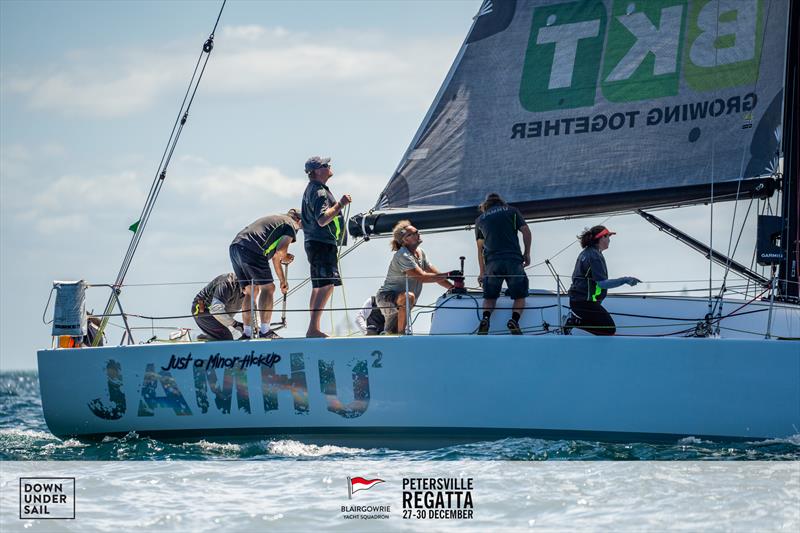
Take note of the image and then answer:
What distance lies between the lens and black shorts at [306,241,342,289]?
10.2 m

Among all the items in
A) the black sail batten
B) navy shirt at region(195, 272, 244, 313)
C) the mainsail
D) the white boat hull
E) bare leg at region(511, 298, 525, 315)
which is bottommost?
the white boat hull

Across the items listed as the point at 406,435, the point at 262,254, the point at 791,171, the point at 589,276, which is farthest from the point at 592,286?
the point at 262,254

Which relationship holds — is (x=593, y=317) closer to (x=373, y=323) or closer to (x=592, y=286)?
(x=592, y=286)

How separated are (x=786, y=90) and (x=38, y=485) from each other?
7.01 m

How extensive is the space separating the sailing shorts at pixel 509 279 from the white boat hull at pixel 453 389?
0.66 meters

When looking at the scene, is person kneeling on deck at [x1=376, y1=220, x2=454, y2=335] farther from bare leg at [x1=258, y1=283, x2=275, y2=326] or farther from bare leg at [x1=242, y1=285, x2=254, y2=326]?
bare leg at [x1=242, y1=285, x2=254, y2=326]

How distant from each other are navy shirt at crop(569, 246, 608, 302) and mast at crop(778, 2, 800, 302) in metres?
1.68

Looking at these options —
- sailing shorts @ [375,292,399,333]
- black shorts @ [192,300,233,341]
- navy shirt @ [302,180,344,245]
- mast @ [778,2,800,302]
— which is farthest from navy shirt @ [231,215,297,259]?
mast @ [778,2,800,302]

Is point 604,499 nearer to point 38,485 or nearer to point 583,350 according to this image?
point 583,350

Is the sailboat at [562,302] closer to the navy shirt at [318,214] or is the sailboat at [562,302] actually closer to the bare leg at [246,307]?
the bare leg at [246,307]

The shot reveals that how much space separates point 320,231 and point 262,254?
0.56 meters

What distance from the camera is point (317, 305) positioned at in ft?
33.2

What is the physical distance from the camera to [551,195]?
35.8ft

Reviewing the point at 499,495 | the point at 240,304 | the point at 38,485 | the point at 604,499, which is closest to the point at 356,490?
the point at 499,495
